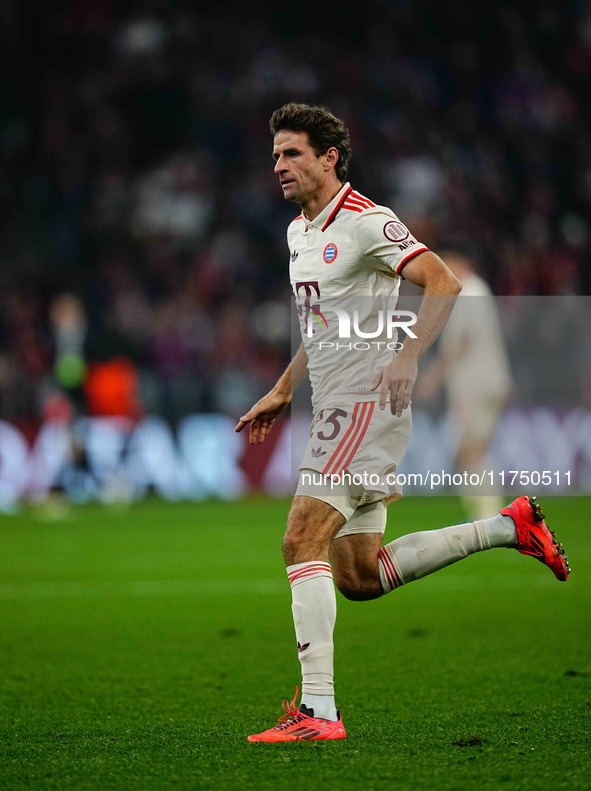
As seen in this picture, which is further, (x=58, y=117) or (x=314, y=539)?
(x=58, y=117)

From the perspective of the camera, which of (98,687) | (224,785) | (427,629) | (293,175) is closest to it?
(224,785)

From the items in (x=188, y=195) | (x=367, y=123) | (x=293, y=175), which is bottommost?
(x=293, y=175)

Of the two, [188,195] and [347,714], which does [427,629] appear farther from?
[188,195]

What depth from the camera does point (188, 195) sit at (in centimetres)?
1781

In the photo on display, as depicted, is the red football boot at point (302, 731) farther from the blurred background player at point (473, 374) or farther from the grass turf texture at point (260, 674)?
the blurred background player at point (473, 374)

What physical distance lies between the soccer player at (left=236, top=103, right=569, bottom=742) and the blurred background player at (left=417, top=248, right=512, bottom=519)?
501cm

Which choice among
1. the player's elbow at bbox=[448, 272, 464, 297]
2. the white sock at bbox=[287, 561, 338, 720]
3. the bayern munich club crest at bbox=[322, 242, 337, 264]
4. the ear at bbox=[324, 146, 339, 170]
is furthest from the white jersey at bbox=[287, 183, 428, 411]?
the white sock at bbox=[287, 561, 338, 720]

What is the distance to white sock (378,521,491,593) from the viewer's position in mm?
4105

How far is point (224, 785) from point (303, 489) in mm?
1080

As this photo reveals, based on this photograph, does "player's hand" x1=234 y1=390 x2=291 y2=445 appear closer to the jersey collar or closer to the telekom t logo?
the telekom t logo

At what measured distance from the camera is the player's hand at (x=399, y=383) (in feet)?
11.8

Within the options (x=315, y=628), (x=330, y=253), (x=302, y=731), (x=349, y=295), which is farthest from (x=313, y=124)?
(x=302, y=731)

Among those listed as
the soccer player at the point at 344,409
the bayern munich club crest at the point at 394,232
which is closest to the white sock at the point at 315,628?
the soccer player at the point at 344,409

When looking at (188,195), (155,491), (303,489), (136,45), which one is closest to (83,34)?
(136,45)
